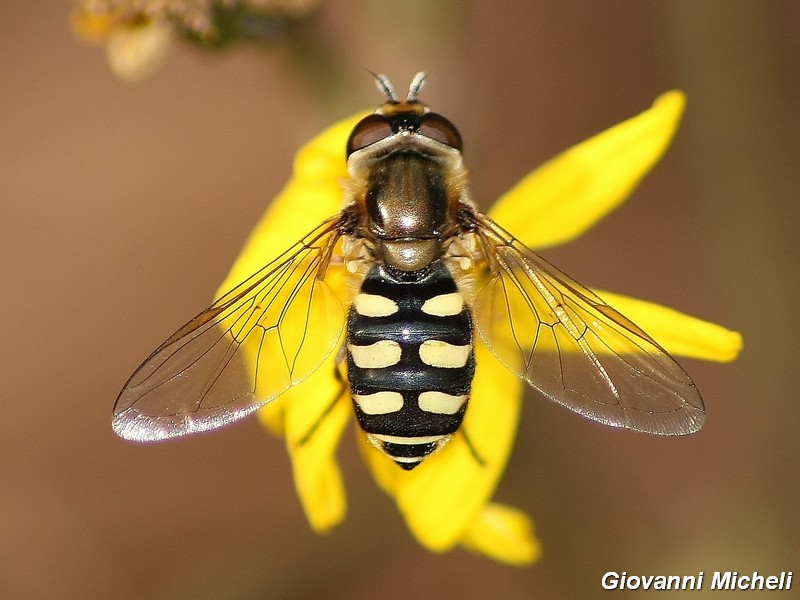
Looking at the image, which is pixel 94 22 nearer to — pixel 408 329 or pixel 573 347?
pixel 408 329

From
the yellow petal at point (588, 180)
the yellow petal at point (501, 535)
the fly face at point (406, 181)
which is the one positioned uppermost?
the yellow petal at point (588, 180)

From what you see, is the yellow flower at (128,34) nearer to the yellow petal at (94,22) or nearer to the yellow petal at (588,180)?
the yellow petal at (94,22)

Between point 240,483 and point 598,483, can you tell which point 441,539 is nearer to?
point 598,483

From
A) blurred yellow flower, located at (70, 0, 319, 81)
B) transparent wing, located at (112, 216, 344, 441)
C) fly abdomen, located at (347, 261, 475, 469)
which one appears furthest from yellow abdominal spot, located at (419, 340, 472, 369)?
blurred yellow flower, located at (70, 0, 319, 81)

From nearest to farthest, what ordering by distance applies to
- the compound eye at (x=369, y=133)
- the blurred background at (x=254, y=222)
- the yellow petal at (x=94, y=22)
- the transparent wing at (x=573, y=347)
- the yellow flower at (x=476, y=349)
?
the transparent wing at (x=573, y=347)
the compound eye at (x=369, y=133)
the yellow flower at (x=476, y=349)
the yellow petal at (x=94, y=22)
the blurred background at (x=254, y=222)

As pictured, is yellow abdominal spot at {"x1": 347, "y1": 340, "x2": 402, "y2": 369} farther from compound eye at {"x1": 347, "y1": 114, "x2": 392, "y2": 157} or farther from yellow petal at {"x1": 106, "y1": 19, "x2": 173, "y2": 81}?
yellow petal at {"x1": 106, "y1": 19, "x2": 173, "y2": 81}

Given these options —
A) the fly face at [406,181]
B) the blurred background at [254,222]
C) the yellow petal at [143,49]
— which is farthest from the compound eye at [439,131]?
the blurred background at [254,222]
